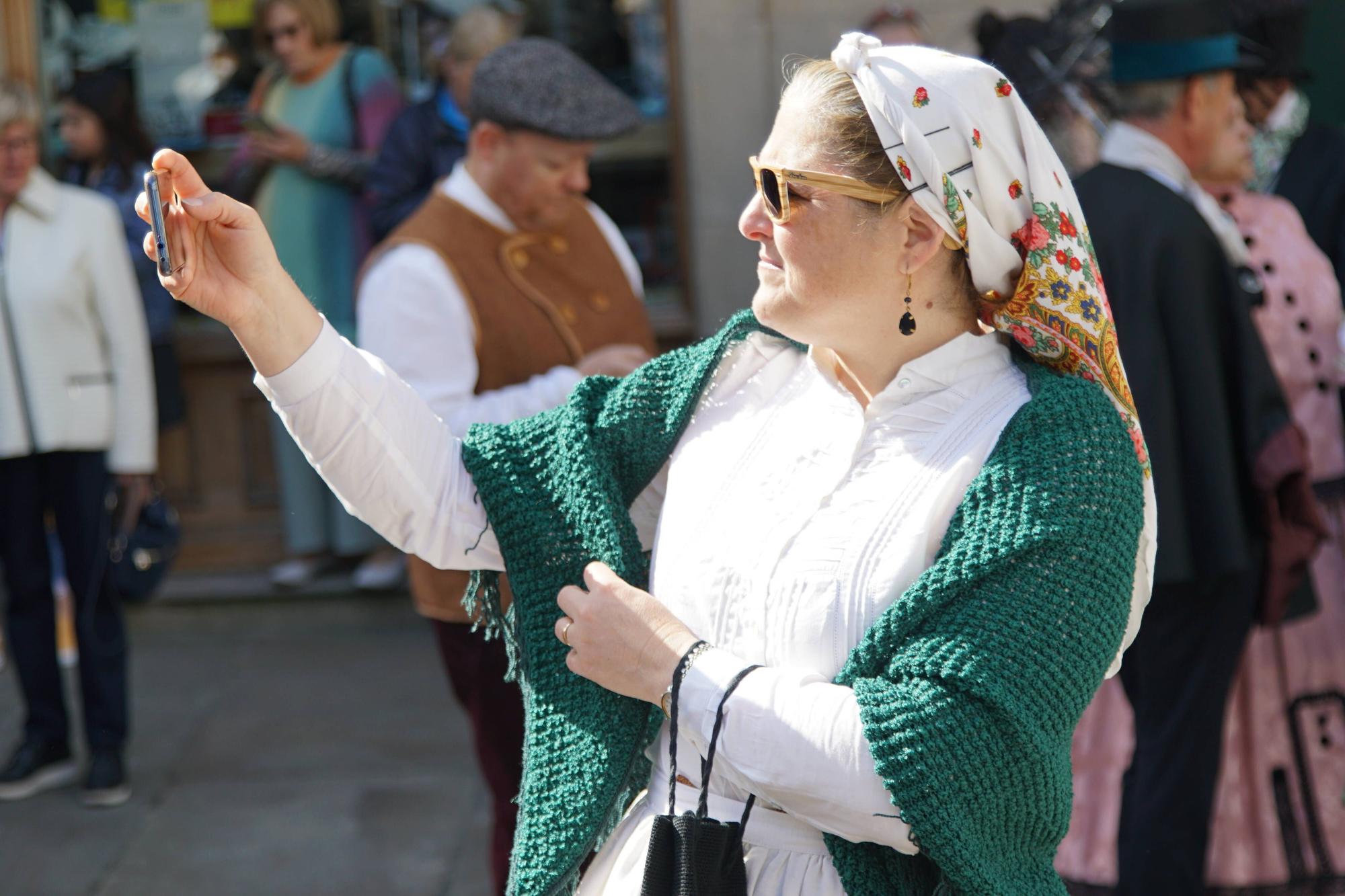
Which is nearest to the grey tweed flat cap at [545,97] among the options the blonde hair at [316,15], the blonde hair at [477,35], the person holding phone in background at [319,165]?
the blonde hair at [477,35]

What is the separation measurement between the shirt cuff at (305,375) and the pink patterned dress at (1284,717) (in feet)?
7.73

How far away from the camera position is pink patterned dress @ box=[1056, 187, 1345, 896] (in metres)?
3.60

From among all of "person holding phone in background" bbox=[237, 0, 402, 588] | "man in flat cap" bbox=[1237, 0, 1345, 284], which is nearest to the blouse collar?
"man in flat cap" bbox=[1237, 0, 1345, 284]

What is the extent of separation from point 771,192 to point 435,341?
4.33 feet

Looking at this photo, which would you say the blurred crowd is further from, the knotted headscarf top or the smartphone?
the smartphone

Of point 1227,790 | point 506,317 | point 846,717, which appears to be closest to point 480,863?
point 506,317

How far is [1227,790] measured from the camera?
3.65 metres

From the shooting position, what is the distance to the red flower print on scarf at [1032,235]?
187 cm

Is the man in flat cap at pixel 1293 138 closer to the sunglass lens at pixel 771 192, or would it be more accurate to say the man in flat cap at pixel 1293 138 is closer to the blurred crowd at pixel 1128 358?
the blurred crowd at pixel 1128 358

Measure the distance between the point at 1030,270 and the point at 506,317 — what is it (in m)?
1.55

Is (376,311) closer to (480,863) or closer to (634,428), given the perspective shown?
(634,428)

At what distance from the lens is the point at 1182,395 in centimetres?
314

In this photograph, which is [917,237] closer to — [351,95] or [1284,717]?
[1284,717]

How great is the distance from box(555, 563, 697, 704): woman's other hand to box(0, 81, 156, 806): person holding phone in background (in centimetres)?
302
